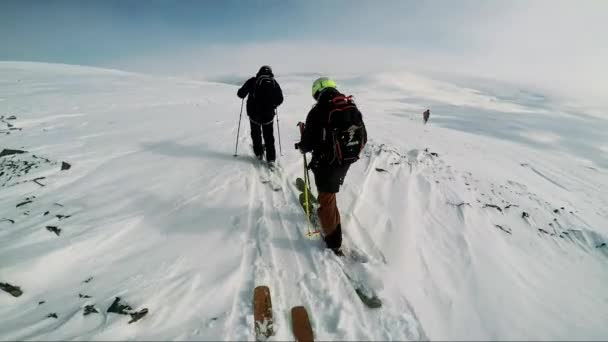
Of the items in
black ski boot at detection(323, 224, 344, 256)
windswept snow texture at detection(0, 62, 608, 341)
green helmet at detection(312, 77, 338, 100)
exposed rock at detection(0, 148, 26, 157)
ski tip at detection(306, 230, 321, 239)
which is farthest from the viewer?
exposed rock at detection(0, 148, 26, 157)

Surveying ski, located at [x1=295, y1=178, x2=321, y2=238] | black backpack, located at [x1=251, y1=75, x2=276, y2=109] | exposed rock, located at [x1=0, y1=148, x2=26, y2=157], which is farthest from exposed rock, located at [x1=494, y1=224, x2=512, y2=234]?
exposed rock, located at [x1=0, y1=148, x2=26, y2=157]

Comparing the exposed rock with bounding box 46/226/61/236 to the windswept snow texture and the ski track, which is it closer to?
the windswept snow texture

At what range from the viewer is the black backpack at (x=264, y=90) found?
673cm

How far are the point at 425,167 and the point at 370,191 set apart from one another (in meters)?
2.42

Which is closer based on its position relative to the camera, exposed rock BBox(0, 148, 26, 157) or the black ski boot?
the black ski boot

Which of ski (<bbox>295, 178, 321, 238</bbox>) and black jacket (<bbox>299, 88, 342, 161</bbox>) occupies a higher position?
black jacket (<bbox>299, 88, 342, 161</bbox>)

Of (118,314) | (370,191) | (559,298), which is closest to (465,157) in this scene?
(370,191)

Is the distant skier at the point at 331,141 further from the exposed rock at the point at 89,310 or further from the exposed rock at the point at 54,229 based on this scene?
the exposed rock at the point at 54,229

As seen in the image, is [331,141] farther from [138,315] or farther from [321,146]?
[138,315]

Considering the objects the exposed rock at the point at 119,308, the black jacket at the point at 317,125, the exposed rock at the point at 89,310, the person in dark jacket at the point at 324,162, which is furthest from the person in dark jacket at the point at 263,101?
the exposed rock at the point at 89,310

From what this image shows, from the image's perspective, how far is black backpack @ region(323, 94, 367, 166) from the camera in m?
3.82

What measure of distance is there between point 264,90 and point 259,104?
0.36m

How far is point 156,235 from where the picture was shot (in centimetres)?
496

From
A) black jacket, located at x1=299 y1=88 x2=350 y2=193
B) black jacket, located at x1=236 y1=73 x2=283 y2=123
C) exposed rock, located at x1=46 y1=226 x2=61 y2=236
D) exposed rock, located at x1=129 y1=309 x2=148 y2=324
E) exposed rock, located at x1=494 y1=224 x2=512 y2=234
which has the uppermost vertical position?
black jacket, located at x1=236 y1=73 x2=283 y2=123
